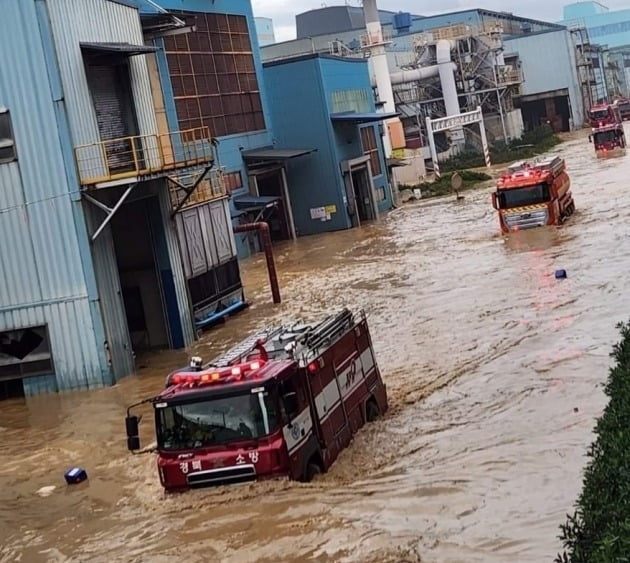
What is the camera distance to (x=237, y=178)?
47.7 meters

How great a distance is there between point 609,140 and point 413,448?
173 feet

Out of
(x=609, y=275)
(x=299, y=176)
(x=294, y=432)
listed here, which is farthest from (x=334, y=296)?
(x=299, y=176)

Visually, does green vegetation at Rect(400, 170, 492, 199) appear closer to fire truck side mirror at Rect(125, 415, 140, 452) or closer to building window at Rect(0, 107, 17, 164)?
building window at Rect(0, 107, 17, 164)

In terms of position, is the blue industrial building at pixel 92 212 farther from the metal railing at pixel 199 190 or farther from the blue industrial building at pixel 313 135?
the blue industrial building at pixel 313 135

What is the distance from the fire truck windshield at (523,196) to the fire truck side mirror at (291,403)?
82.0 ft

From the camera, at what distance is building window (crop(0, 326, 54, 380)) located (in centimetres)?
2480

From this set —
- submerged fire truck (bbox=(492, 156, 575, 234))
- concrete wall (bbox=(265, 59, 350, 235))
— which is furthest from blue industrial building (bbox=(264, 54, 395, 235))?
submerged fire truck (bbox=(492, 156, 575, 234))

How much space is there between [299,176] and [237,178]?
5748mm

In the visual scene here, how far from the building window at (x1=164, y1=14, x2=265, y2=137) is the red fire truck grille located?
31.3 meters

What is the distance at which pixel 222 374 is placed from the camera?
1383 centimetres

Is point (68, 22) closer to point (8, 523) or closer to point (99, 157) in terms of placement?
point (99, 157)

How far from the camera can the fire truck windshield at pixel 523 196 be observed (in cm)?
3712

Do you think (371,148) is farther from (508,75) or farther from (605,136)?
(508,75)

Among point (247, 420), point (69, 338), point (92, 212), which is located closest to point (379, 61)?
point (92, 212)
